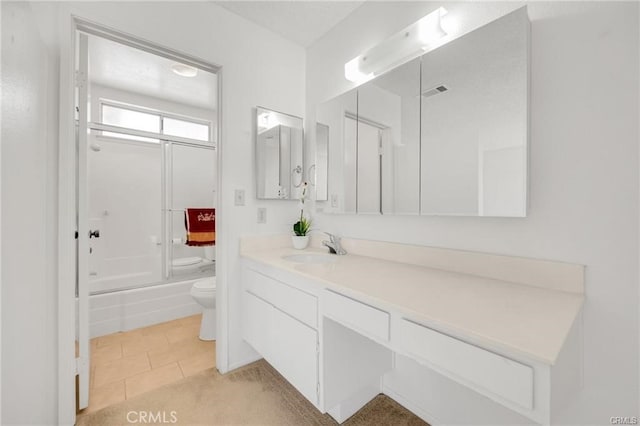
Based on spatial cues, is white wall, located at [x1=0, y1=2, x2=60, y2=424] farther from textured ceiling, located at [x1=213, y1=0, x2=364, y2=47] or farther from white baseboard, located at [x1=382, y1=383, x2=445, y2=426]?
white baseboard, located at [x1=382, y1=383, x2=445, y2=426]

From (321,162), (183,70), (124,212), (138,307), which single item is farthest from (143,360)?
(183,70)

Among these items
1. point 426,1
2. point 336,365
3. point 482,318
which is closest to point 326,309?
point 336,365

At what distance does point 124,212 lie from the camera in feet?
9.51

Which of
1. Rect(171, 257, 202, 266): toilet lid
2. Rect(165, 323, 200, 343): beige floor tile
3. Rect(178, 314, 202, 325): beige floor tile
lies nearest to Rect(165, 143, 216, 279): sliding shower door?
Rect(171, 257, 202, 266): toilet lid

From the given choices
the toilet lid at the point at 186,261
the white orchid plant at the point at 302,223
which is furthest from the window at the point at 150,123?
the white orchid plant at the point at 302,223

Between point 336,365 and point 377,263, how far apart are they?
533 millimetres

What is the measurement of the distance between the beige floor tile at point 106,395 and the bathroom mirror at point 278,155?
141 centimetres

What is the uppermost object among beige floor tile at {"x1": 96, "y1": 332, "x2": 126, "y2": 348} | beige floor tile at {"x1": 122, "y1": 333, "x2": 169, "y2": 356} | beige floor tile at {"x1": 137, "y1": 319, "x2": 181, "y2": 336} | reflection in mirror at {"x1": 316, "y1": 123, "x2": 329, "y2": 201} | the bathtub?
reflection in mirror at {"x1": 316, "y1": 123, "x2": 329, "y2": 201}

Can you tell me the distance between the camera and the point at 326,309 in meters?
1.12

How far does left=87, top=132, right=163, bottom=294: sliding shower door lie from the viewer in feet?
8.95

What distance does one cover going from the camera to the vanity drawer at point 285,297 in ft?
3.93

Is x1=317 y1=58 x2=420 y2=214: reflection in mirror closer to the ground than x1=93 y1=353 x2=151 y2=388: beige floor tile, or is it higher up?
higher up

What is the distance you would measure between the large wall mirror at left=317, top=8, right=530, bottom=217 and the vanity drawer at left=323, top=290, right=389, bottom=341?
61 centimetres

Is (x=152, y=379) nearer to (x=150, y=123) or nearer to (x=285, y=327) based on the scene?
(x=285, y=327)
